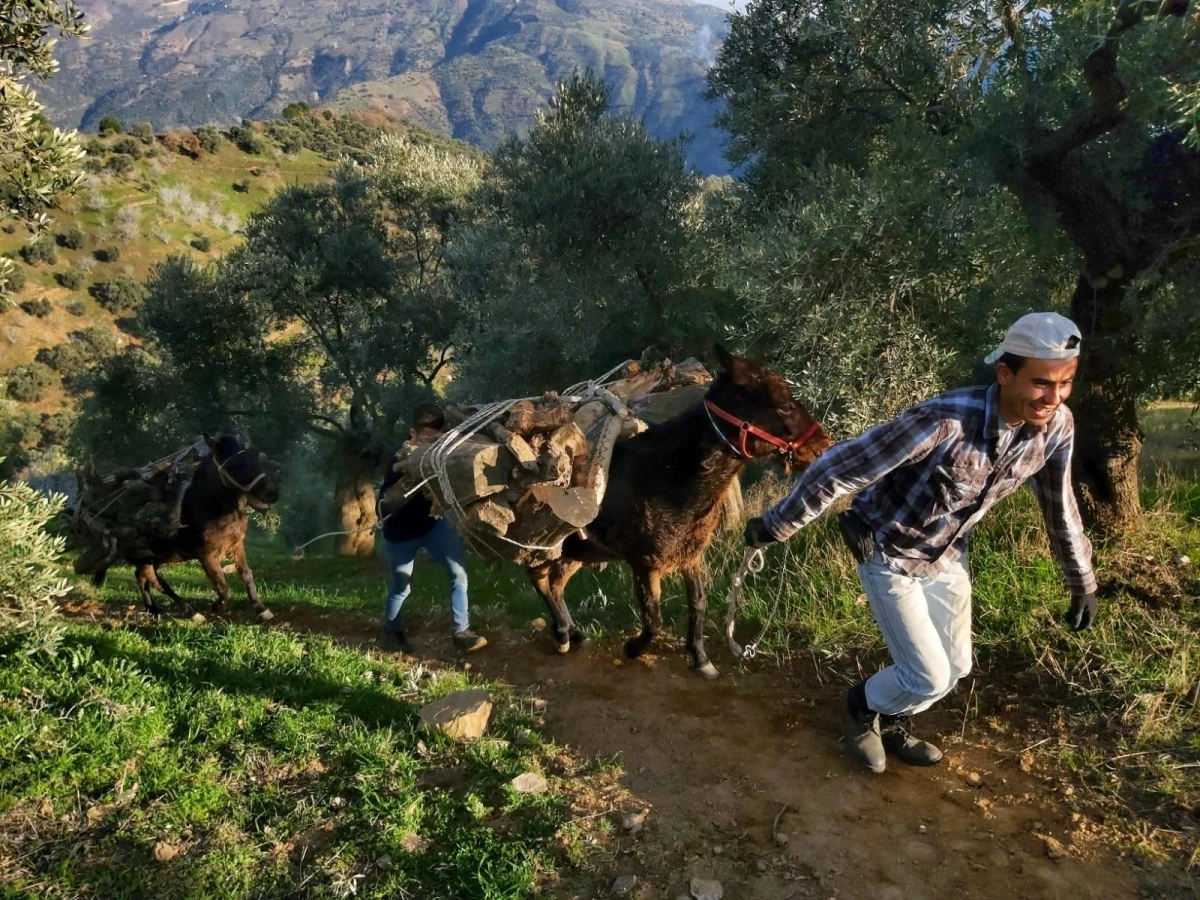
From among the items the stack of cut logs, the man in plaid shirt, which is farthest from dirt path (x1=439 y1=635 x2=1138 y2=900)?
the stack of cut logs

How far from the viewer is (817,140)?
31.5 feet

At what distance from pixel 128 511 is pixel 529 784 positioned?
7.24 meters

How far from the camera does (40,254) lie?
42844mm

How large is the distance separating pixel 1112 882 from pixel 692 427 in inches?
143

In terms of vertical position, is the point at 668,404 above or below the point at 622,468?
above

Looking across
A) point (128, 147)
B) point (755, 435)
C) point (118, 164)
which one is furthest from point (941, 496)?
point (128, 147)

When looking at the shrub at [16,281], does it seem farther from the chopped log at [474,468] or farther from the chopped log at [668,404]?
the chopped log at [668,404]

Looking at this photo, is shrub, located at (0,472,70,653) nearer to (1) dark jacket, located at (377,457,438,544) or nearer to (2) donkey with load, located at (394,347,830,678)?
(2) donkey with load, located at (394,347,830,678)

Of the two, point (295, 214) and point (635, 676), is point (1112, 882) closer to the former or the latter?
point (635, 676)

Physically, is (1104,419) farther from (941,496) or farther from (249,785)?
(249,785)

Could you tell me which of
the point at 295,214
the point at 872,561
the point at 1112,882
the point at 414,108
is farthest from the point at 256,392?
the point at 414,108

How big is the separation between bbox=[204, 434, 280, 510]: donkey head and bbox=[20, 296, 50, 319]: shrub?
42.8 m

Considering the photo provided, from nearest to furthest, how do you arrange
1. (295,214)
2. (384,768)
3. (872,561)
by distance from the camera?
(872,561) → (384,768) → (295,214)

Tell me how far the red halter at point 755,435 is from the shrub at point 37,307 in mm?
49462
